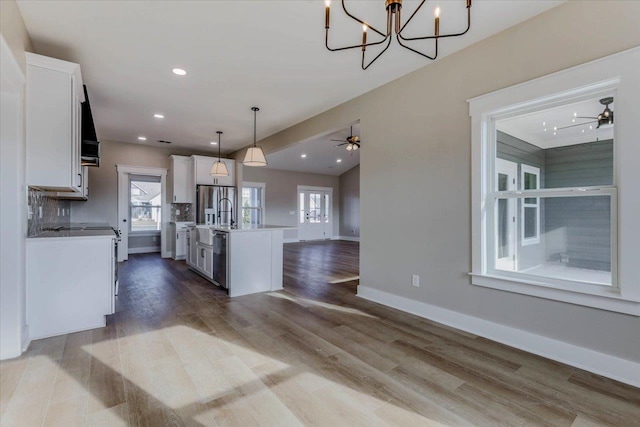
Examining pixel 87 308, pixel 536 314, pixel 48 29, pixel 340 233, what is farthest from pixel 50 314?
pixel 340 233

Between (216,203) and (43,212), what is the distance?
3.83m

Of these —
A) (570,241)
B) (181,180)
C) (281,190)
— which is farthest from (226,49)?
(281,190)

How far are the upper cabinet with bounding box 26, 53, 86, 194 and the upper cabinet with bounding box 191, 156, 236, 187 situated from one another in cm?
435

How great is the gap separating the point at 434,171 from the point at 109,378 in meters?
3.24

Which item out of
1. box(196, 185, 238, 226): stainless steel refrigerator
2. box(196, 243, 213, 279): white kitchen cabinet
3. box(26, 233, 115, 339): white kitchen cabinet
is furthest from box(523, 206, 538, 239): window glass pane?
box(196, 185, 238, 226): stainless steel refrigerator

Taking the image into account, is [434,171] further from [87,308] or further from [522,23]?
[87,308]

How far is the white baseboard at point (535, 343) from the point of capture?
2.04 meters

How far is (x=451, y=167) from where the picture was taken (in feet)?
9.82

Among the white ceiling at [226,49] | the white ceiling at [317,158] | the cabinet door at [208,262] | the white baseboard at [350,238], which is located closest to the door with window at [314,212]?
the white baseboard at [350,238]

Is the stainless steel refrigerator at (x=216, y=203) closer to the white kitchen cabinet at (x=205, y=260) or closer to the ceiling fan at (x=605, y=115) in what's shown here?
the white kitchen cabinet at (x=205, y=260)

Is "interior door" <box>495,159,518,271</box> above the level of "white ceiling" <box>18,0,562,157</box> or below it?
below

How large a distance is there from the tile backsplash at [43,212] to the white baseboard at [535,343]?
383 centimetres

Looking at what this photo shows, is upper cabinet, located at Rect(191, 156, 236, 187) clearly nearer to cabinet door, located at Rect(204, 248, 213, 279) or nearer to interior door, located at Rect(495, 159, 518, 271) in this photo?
cabinet door, located at Rect(204, 248, 213, 279)

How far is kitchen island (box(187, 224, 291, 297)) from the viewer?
4074 mm
